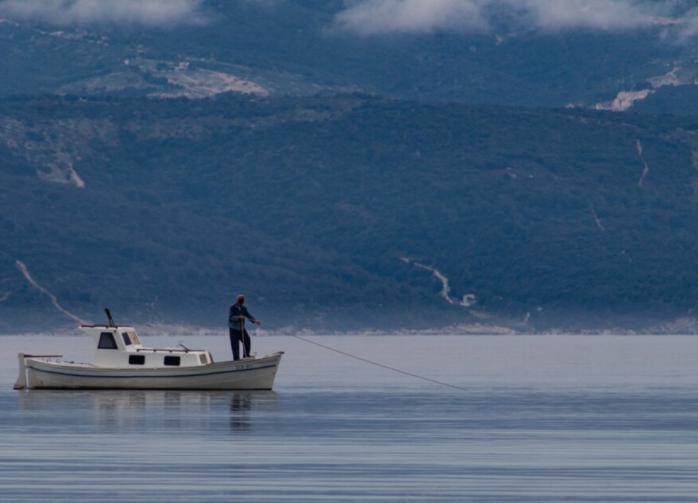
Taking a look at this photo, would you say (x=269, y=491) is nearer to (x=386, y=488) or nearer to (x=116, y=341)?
(x=386, y=488)

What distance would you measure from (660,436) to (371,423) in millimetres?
6684

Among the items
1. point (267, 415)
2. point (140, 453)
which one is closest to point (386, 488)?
point (140, 453)

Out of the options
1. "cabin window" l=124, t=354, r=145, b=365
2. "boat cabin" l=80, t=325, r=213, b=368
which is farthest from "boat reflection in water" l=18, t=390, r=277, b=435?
"cabin window" l=124, t=354, r=145, b=365

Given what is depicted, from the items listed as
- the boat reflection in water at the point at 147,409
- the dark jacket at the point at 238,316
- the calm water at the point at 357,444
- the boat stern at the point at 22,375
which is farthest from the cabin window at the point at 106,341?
the dark jacket at the point at 238,316

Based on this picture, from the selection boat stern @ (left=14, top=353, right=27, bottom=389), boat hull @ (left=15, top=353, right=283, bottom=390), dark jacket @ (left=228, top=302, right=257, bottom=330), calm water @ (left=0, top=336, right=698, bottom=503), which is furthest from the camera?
boat stern @ (left=14, top=353, right=27, bottom=389)

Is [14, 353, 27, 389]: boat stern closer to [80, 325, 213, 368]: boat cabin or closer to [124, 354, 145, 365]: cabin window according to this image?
[80, 325, 213, 368]: boat cabin

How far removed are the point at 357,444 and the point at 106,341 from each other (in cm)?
2192

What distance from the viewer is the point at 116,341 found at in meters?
59.8

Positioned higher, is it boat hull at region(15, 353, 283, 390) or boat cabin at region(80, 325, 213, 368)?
boat cabin at region(80, 325, 213, 368)

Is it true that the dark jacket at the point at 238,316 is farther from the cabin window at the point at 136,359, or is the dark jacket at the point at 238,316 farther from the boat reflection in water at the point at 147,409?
the cabin window at the point at 136,359

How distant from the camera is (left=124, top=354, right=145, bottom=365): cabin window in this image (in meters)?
59.9

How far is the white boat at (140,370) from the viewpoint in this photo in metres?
58.7

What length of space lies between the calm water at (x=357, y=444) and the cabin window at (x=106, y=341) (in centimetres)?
183

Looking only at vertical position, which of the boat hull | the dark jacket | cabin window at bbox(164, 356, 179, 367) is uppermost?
the dark jacket
